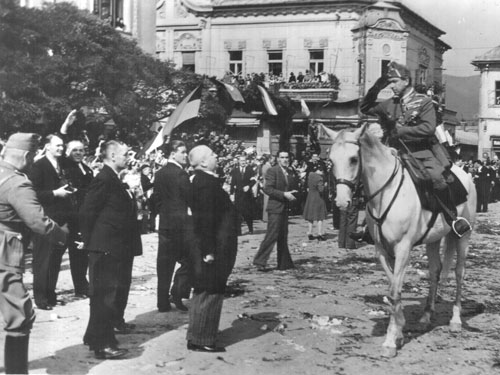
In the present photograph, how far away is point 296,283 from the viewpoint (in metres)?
10.6

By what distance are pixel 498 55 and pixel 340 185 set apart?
154 feet

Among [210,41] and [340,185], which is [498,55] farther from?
[340,185]

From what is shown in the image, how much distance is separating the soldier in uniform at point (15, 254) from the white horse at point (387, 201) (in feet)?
9.85

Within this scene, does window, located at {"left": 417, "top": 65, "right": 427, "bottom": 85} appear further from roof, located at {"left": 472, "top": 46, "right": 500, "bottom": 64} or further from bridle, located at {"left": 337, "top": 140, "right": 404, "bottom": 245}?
bridle, located at {"left": 337, "top": 140, "right": 404, "bottom": 245}

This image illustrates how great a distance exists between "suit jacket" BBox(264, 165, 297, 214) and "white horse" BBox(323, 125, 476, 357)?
14.8 feet

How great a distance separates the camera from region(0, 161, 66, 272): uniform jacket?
5.19 metres

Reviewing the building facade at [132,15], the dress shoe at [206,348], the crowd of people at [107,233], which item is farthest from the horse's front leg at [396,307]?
the building facade at [132,15]

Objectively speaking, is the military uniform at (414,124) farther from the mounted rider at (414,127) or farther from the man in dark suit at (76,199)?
the man in dark suit at (76,199)

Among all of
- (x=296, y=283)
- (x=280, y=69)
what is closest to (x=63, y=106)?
(x=296, y=283)

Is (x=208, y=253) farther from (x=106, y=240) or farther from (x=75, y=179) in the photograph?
(x=75, y=179)

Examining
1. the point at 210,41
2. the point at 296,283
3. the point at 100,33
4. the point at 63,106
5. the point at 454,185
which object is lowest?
the point at 296,283

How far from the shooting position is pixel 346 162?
678cm

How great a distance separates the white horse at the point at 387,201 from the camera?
22.2 ft

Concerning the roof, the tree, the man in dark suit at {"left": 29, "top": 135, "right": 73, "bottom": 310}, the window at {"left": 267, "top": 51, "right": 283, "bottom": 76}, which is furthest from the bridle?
the roof
